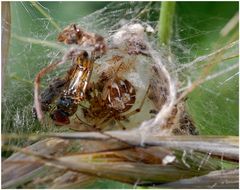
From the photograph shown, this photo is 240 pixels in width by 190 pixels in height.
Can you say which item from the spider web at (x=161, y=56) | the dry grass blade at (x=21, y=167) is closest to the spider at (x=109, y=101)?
the spider web at (x=161, y=56)

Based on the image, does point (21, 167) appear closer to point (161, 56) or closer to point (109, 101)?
point (109, 101)

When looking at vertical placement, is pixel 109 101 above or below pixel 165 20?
below

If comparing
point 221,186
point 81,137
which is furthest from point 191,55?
point 81,137

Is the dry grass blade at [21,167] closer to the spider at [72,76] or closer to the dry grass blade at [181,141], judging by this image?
the dry grass blade at [181,141]

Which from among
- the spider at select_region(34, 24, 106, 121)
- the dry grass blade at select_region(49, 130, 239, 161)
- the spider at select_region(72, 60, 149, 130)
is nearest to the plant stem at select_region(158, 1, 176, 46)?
the spider at select_region(72, 60, 149, 130)

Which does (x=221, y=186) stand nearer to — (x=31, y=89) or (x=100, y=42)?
(x=100, y=42)

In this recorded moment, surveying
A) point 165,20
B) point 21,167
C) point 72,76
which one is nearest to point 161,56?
point 165,20

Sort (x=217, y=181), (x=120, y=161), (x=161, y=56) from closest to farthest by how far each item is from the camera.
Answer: (x=120, y=161) → (x=217, y=181) → (x=161, y=56)
